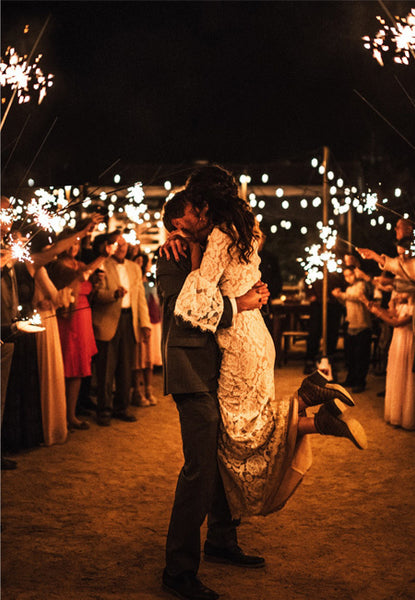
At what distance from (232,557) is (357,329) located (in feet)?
21.0

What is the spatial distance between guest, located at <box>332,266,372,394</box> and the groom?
6.26 metres

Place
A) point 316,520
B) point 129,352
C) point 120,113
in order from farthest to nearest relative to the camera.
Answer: point 120,113
point 129,352
point 316,520

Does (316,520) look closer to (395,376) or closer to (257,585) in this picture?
(257,585)

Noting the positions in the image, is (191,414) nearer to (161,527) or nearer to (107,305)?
(161,527)

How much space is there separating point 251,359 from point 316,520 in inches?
62.9

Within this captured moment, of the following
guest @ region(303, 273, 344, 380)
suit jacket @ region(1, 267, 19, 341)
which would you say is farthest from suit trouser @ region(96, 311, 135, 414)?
guest @ region(303, 273, 344, 380)

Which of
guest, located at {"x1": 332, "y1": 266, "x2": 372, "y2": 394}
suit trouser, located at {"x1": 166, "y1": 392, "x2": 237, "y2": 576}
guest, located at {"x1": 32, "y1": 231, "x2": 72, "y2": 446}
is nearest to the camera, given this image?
suit trouser, located at {"x1": 166, "y1": 392, "x2": 237, "y2": 576}

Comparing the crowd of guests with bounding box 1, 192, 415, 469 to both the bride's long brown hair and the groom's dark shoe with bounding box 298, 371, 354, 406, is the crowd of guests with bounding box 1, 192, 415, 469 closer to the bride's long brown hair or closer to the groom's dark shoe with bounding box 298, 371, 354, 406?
the bride's long brown hair

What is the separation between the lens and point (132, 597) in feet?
11.3

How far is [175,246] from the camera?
3.56 m

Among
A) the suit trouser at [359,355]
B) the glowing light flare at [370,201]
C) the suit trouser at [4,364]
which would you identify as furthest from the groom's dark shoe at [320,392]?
the suit trouser at [359,355]

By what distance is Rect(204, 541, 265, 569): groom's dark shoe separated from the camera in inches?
150

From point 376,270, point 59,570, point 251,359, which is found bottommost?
point 59,570

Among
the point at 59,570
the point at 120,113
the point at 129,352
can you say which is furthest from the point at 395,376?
the point at 120,113
